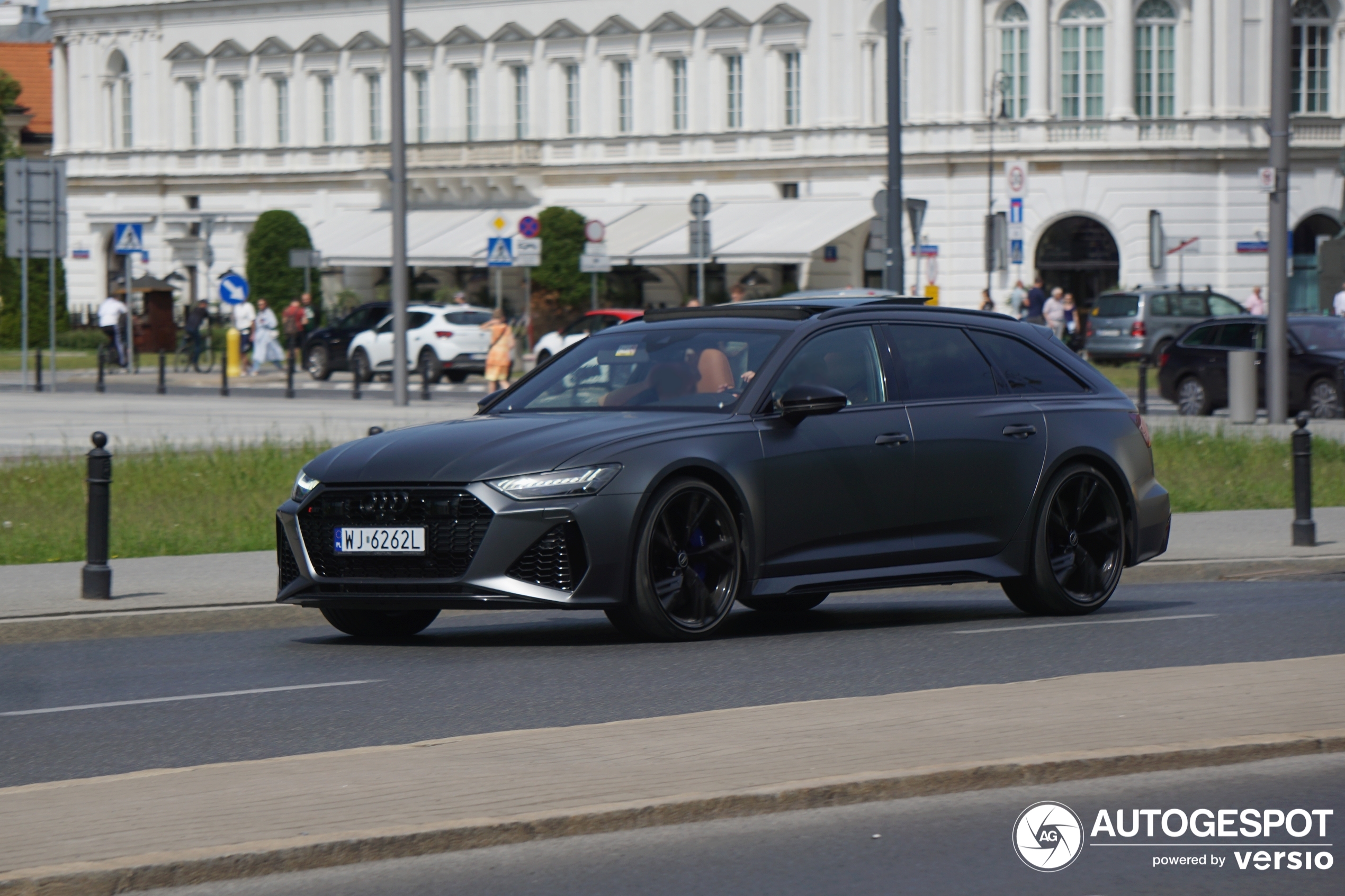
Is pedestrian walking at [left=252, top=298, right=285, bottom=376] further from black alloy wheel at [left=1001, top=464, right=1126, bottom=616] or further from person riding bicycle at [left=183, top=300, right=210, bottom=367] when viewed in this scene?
black alloy wheel at [left=1001, top=464, right=1126, bottom=616]

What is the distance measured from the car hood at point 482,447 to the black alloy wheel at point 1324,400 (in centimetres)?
2194

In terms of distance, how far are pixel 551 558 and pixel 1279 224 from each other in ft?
65.8

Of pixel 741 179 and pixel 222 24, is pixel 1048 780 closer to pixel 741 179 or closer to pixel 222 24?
pixel 741 179

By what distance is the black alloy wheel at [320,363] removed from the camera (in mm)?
48250

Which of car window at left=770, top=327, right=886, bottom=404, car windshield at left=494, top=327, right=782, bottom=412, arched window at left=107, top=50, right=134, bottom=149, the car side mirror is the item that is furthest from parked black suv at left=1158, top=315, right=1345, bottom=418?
arched window at left=107, top=50, right=134, bottom=149

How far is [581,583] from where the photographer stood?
956 centimetres

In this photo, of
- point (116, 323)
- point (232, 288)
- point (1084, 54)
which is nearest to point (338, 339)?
point (232, 288)

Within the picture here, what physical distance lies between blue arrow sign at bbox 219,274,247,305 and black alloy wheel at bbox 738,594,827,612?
34357 millimetres

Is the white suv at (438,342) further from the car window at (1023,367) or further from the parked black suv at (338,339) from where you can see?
the car window at (1023,367)

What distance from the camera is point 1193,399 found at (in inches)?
1310

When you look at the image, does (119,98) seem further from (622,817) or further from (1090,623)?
(622,817)

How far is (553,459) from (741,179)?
176 feet

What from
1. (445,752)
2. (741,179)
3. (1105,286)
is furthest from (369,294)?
(445,752)

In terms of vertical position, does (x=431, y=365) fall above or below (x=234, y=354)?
below
